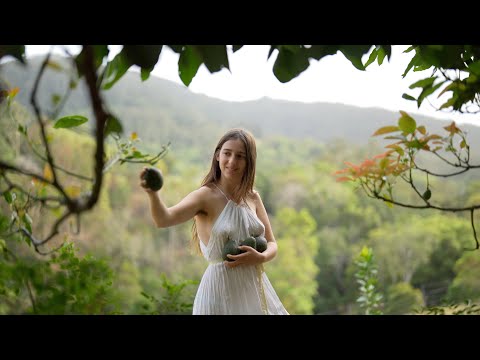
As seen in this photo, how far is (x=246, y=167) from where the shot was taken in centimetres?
146

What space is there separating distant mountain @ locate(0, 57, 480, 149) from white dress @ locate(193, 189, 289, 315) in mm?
6709

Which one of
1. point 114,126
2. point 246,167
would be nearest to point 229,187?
point 246,167

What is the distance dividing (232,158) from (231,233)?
0.20 metres

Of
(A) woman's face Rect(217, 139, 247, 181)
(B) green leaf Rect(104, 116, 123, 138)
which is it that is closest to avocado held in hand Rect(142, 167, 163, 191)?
(B) green leaf Rect(104, 116, 123, 138)

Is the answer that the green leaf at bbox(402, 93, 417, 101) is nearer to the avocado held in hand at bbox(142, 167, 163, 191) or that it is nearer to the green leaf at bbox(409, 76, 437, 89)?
the green leaf at bbox(409, 76, 437, 89)

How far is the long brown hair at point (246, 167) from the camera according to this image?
1439 millimetres

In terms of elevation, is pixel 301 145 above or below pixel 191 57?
above

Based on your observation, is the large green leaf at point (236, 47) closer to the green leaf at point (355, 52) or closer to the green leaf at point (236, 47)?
the green leaf at point (236, 47)

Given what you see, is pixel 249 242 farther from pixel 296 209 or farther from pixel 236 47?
pixel 296 209

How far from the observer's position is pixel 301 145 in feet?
29.7

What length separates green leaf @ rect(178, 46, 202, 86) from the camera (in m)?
0.79
